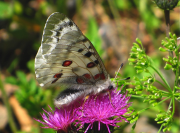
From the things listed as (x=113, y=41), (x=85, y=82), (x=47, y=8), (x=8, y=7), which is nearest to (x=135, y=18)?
(x=113, y=41)

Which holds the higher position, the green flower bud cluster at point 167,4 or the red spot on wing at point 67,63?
the green flower bud cluster at point 167,4

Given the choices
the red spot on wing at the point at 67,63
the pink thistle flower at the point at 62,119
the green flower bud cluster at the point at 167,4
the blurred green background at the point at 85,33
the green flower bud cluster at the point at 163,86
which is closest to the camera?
the green flower bud cluster at the point at 163,86

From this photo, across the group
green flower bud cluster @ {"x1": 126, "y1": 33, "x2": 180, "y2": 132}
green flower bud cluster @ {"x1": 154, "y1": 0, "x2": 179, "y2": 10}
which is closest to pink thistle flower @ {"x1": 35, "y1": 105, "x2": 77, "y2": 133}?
green flower bud cluster @ {"x1": 126, "y1": 33, "x2": 180, "y2": 132}

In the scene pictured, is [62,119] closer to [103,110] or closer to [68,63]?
[103,110]

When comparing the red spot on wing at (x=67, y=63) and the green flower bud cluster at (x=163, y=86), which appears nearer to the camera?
the green flower bud cluster at (x=163, y=86)

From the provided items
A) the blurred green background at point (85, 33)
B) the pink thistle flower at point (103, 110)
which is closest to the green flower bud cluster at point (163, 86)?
the pink thistle flower at point (103, 110)

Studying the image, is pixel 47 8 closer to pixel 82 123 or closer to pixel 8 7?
pixel 8 7

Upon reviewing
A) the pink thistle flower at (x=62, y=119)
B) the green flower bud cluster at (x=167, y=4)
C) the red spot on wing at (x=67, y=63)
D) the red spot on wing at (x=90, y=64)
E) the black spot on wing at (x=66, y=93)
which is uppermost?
the green flower bud cluster at (x=167, y=4)

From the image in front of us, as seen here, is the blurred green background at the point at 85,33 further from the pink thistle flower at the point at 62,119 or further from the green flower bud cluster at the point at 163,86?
the green flower bud cluster at the point at 163,86
